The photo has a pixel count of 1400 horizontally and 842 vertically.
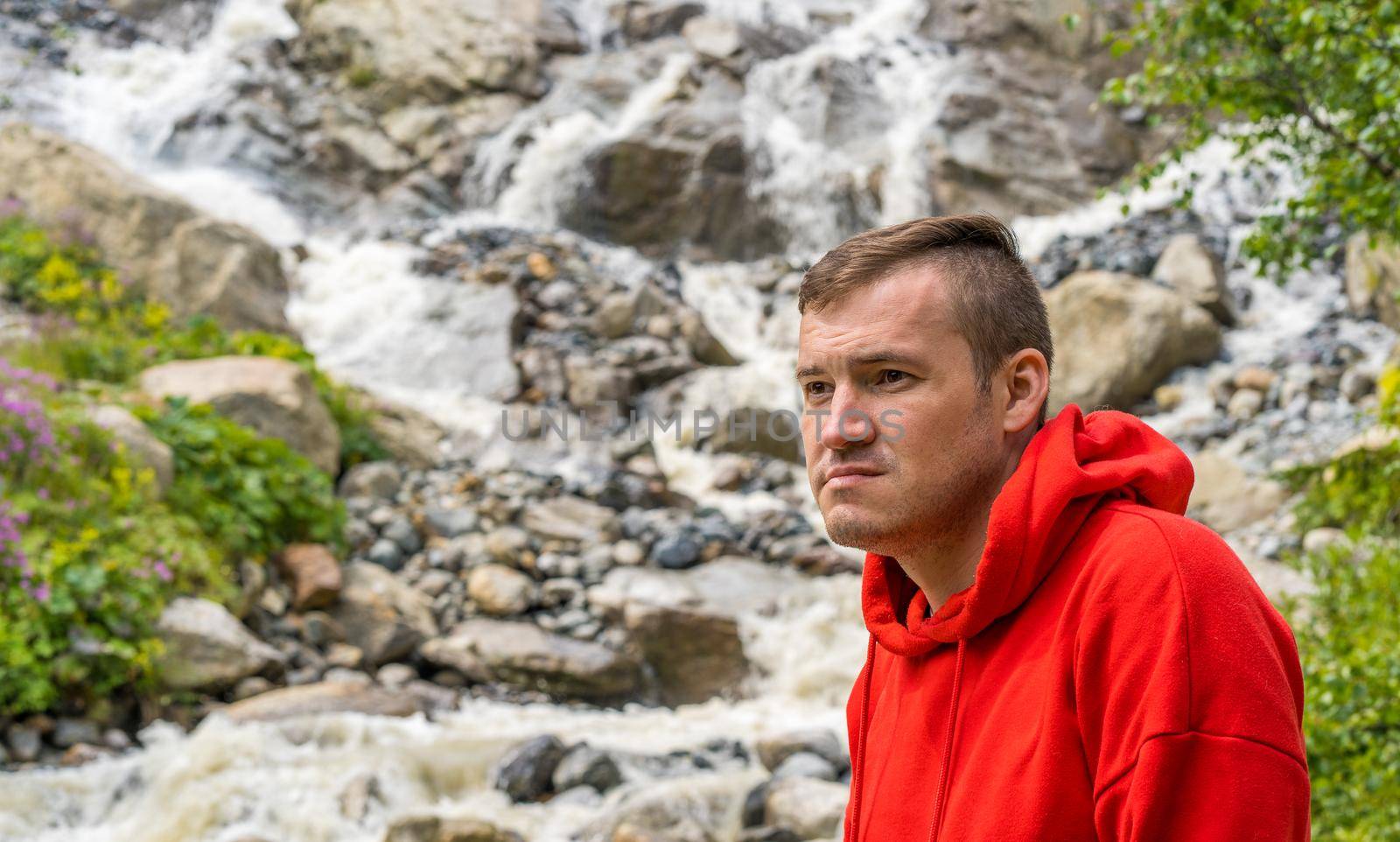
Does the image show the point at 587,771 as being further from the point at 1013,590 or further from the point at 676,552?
the point at 1013,590

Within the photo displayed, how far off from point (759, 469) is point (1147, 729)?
33.2 feet

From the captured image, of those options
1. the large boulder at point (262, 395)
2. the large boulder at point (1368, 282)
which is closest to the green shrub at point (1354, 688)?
the large boulder at point (262, 395)

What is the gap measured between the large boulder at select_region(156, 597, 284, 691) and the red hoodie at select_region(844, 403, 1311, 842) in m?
5.48

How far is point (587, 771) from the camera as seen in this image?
18.4 ft

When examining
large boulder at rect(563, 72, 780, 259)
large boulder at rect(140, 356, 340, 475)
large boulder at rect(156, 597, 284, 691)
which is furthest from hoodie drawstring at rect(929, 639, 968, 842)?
large boulder at rect(563, 72, 780, 259)

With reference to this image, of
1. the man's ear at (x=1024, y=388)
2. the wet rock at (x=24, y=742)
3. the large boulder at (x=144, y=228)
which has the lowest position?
the wet rock at (x=24, y=742)

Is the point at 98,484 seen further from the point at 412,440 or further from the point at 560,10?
the point at 560,10

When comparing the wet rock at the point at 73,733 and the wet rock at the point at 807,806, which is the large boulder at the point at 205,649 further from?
the wet rock at the point at 807,806

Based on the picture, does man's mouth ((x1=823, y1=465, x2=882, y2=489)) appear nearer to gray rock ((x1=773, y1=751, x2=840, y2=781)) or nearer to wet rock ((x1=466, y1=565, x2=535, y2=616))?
gray rock ((x1=773, y1=751, x2=840, y2=781))

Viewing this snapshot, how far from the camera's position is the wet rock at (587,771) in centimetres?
559

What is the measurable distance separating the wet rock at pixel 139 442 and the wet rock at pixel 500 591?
2185 mm

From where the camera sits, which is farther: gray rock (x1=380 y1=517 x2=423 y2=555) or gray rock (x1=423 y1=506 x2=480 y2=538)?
gray rock (x1=423 y1=506 x2=480 y2=538)

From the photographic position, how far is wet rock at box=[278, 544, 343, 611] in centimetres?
728

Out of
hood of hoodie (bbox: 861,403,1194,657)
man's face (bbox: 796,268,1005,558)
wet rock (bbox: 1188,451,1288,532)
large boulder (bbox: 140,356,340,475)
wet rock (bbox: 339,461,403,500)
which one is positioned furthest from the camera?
wet rock (bbox: 339,461,403,500)
